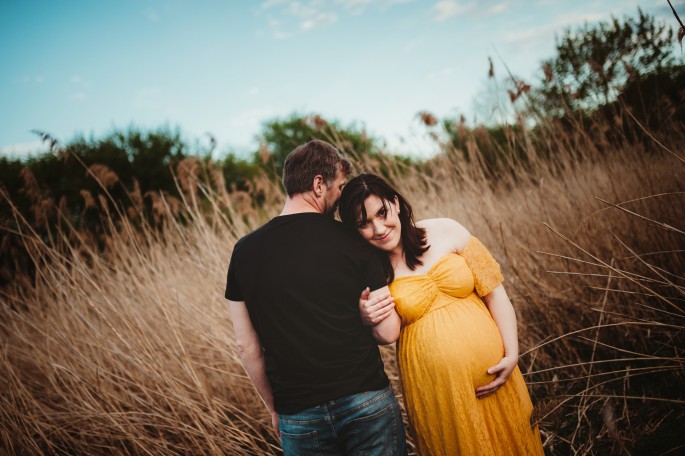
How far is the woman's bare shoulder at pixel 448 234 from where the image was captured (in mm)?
1531

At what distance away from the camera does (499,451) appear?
1.36m

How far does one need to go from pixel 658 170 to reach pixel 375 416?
3.24 metres

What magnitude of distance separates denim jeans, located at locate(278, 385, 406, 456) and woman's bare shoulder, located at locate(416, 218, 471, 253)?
2.62 feet

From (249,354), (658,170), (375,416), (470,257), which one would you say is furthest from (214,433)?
(658,170)

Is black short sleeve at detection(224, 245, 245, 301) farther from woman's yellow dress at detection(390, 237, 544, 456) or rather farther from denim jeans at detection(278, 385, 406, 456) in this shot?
woman's yellow dress at detection(390, 237, 544, 456)

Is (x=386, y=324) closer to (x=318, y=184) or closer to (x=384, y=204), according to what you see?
(x=384, y=204)

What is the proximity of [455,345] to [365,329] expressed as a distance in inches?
15.9

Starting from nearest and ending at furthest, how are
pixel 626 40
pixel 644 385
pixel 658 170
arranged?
1. pixel 644 385
2. pixel 658 170
3. pixel 626 40

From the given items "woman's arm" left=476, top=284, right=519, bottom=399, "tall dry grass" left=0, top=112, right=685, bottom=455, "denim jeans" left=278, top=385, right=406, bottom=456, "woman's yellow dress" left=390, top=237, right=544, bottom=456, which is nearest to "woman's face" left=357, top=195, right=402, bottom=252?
"woman's yellow dress" left=390, top=237, right=544, bottom=456

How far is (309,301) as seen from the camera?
4.38 feet

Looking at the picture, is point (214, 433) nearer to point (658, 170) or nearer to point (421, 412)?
point (421, 412)

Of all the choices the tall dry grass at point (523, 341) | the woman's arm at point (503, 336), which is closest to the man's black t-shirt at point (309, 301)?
the woman's arm at point (503, 336)

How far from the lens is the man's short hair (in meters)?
1.44

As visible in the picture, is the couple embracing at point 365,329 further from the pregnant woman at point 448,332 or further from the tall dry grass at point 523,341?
the tall dry grass at point 523,341
